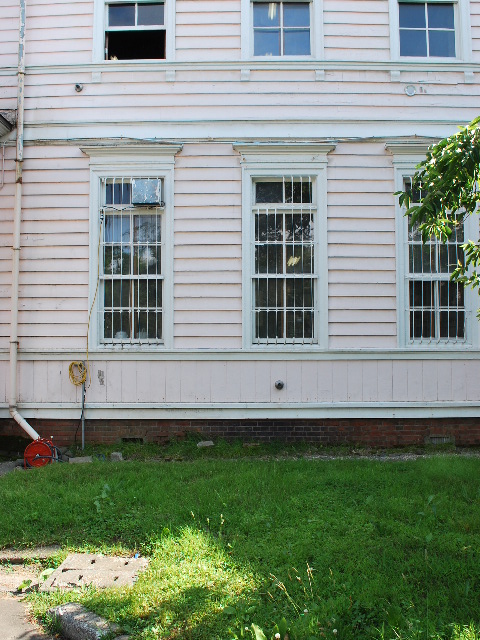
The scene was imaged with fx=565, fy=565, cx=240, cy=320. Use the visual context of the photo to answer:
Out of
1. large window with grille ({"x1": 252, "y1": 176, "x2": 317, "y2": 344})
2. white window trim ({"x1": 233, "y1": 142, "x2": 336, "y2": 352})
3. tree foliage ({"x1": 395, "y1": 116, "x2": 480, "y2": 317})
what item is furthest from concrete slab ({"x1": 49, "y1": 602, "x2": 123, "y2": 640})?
large window with grille ({"x1": 252, "y1": 176, "x2": 317, "y2": 344})

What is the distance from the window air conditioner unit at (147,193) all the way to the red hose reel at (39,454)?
3.44m

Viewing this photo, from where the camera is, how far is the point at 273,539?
14.1 feet

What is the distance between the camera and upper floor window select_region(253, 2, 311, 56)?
817cm

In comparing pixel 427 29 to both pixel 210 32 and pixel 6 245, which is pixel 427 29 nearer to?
pixel 210 32

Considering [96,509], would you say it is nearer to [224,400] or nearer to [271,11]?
[224,400]

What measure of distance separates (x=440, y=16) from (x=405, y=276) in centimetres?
389

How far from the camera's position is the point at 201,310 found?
786cm

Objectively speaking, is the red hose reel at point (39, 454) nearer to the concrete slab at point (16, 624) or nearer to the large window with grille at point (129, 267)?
the large window with grille at point (129, 267)

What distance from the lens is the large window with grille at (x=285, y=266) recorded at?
795 centimetres

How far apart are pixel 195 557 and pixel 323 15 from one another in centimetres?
742

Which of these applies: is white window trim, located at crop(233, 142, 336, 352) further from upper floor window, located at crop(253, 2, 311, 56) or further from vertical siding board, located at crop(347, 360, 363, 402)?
upper floor window, located at crop(253, 2, 311, 56)

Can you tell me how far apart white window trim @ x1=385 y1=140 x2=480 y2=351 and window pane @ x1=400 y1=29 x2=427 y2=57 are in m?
1.41

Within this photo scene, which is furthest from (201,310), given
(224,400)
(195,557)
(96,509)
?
(195,557)

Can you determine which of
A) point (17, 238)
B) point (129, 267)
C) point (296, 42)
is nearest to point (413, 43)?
point (296, 42)
